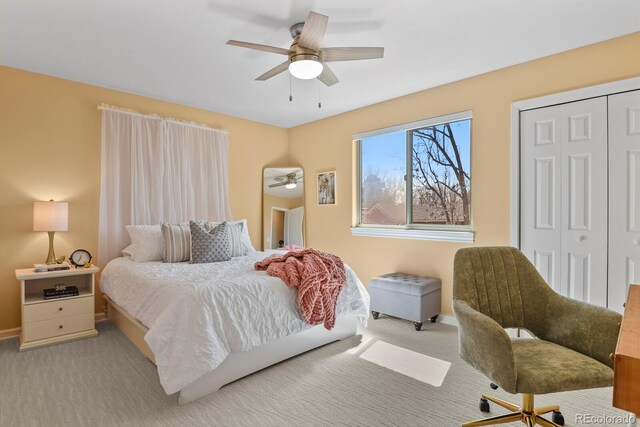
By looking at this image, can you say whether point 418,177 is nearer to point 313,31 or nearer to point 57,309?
point 313,31

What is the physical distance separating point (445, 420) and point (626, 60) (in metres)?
3.01

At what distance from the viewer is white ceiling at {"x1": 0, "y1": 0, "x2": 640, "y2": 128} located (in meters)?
2.24

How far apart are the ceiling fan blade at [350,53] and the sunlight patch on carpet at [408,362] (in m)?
2.30

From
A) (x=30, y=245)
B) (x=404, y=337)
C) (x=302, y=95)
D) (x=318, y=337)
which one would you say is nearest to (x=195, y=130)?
(x=302, y=95)

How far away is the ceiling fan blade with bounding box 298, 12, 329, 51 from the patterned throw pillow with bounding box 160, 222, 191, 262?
7.53ft

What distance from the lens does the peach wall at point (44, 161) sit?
3146mm

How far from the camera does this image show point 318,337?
2885 mm

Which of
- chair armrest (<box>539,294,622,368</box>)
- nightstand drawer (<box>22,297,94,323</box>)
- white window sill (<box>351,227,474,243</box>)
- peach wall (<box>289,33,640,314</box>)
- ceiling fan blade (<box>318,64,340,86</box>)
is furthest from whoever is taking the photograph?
white window sill (<box>351,227,474,243</box>)

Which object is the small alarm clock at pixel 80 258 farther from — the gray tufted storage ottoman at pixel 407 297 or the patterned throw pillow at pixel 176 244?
the gray tufted storage ottoman at pixel 407 297

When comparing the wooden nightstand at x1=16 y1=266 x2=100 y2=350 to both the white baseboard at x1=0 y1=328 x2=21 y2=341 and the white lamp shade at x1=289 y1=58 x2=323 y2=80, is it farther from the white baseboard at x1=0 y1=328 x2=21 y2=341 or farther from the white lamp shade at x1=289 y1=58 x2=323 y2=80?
the white lamp shade at x1=289 y1=58 x2=323 y2=80

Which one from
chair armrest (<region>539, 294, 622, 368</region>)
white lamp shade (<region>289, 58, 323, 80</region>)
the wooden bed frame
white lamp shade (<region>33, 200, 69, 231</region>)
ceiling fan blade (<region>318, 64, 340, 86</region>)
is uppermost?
ceiling fan blade (<region>318, 64, 340, 86</region>)

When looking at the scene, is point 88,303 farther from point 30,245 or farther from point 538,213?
point 538,213

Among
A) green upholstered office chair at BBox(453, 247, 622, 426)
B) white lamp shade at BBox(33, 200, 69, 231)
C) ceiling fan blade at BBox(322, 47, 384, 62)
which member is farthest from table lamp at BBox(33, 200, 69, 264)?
green upholstered office chair at BBox(453, 247, 622, 426)

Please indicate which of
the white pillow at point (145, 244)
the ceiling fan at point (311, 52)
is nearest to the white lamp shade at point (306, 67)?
the ceiling fan at point (311, 52)
